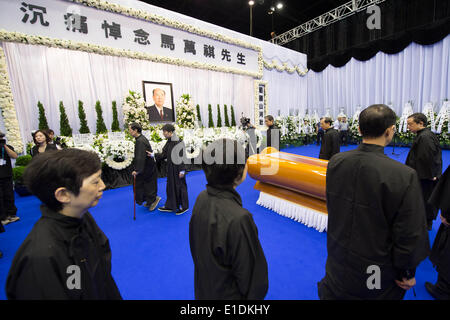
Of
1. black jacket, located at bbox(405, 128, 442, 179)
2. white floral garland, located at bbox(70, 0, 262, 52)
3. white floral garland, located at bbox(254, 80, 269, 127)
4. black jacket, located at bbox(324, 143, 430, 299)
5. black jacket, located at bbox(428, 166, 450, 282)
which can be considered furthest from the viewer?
white floral garland, located at bbox(254, 80, 269, 127)

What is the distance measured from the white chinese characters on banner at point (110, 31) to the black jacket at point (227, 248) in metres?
7.18

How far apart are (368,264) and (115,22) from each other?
8.10 meters

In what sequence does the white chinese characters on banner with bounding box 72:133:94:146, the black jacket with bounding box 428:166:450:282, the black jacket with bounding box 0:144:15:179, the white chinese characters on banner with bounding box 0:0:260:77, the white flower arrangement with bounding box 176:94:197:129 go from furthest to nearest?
the white flower arrangement with bounding box 176:94:197:129
the white chinese characters on banner with bounding box 72:133:94:146
the white chinese characters on banner with bounding box 0:0:260:77
the black jacket with bounding box 0:144:15:179
the black jacket with bounding box 428:166:450:282

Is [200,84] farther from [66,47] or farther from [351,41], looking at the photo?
[351,41]

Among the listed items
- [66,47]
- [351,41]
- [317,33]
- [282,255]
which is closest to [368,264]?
[282,255]

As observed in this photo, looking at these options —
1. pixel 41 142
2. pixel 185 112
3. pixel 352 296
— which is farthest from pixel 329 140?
pixel 185 112

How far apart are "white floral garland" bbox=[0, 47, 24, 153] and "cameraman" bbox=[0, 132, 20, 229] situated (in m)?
2.23

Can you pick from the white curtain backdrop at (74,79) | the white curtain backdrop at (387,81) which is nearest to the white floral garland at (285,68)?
the white curtain backdrop at (387,81)

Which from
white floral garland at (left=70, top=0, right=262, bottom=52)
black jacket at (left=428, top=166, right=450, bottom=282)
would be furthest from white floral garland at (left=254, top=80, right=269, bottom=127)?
black jacket at (left=428, top=166, right=450, bottom=282)

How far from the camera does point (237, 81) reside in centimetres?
962

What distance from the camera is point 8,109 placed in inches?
201

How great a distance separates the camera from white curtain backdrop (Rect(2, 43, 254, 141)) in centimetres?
545

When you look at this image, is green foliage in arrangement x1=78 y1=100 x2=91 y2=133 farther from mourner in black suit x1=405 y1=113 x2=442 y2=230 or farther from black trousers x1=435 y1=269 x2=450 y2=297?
black trousers x1=435 y1=269 x2=450 y2=297

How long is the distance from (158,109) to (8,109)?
376cm
